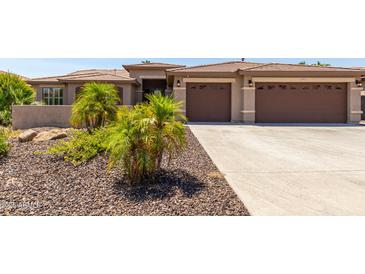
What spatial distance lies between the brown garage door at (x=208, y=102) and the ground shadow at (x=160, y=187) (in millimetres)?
13639

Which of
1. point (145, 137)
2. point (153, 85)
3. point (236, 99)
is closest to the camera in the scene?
point (145, 137)

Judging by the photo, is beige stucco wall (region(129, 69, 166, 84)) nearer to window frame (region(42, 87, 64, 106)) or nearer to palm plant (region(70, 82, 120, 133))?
window frame (region(42, 87, 64, 106))

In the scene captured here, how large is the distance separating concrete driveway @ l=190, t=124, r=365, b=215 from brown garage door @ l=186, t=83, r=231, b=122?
8853mm

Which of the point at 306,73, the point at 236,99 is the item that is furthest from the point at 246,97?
the point at 306,73

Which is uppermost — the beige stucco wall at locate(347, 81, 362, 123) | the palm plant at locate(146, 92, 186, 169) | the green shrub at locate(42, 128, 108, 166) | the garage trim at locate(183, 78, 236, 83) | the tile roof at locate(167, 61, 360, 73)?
the tile roof at locate(167, 61, 360, 73)

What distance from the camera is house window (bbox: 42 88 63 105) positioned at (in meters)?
23.9

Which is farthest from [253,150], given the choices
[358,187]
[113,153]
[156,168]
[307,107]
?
[307,107]

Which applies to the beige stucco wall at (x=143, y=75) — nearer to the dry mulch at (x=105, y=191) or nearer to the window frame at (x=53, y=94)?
the window frame at (x=53, y=94)

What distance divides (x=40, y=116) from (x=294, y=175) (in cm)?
1331

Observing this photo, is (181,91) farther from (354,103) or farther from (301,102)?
(354,103)

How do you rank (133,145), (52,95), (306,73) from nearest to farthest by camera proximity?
(133,145)
(306,73)
(52,95)

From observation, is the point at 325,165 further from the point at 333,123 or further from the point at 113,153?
the point at 333,123

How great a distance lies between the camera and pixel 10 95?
1642 centimetres

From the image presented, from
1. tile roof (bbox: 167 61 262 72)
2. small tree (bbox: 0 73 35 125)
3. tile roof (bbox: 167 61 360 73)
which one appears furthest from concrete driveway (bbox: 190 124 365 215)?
small tree (bbox: 0 73 35 125)
